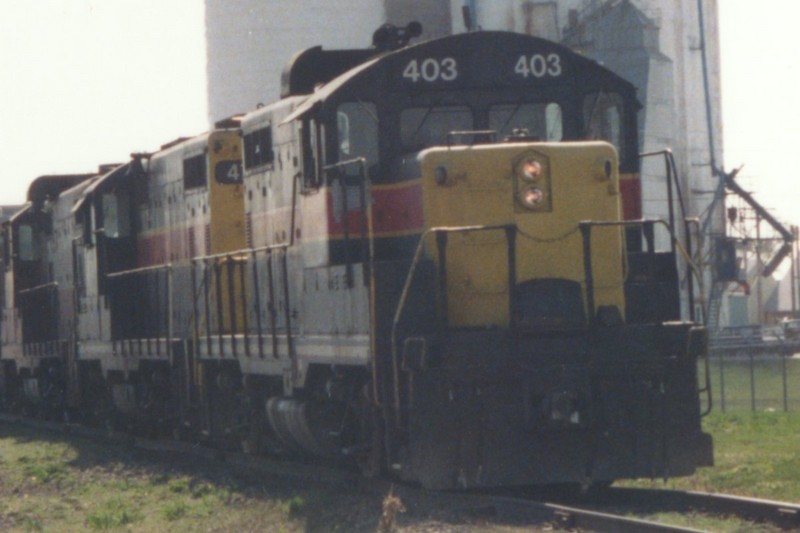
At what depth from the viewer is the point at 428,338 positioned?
1057 cm

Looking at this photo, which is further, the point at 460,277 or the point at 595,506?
the point at 460,277

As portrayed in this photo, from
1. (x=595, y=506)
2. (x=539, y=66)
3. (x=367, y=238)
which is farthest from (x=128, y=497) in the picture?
(x=539, y=66)

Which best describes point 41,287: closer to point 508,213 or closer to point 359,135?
point 359,135

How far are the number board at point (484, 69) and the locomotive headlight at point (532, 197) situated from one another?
1149mm

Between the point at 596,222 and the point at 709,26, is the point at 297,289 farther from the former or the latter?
the point at 709,26

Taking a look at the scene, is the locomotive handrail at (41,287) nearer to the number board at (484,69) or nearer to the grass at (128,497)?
the grass at (128,497)

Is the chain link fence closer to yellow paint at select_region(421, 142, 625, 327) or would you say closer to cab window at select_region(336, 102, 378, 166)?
yellow paint at select_region(421, 142, 625, 327)

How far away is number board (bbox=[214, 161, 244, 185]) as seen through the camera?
16531mm

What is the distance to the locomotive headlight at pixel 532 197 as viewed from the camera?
1157 cm

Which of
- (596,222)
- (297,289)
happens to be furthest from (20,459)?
(596,222)

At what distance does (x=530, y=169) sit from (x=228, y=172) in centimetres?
590

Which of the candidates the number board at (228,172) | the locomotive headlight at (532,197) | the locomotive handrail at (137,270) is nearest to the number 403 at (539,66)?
the locomotive headlight at (532,197)

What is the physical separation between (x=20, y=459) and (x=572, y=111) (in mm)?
9156

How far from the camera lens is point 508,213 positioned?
38.1 feet
